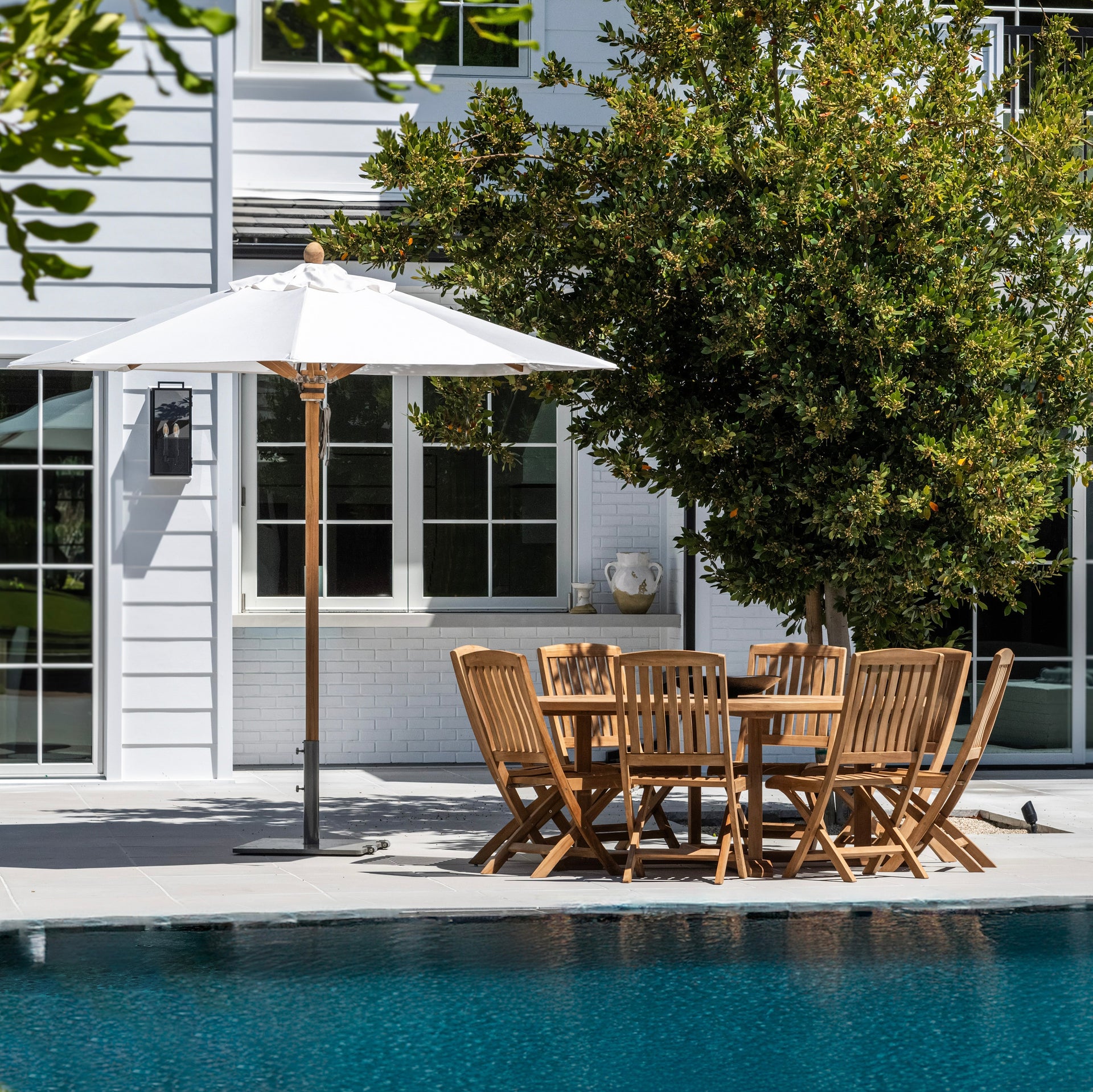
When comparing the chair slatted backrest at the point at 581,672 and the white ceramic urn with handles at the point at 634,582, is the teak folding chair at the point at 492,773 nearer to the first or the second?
the chair slatted backrest at the point at 581,672

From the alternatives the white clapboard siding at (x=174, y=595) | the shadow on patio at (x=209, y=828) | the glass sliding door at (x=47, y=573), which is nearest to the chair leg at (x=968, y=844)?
the shadow on patio at (x=209, y=828)

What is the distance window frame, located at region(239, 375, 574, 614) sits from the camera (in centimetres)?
1126

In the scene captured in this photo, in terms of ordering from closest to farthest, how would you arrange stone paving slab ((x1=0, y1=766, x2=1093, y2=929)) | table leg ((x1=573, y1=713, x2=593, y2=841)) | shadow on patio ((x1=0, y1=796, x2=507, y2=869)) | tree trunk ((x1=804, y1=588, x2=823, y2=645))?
stone paving slab ((x1=0, y1=766, x2=1093, y2=929)) < table leg ((x1=573, y1=713, x2=593, y2=841)) < shadow on patio ((x1=0, y1=796, x2=507, y2=869)) < tree trunk ((x1=804, y1=588, x2=823, y2=645))

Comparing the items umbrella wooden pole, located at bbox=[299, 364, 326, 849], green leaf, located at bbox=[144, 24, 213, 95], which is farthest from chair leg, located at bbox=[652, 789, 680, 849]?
green leaf, located at bbox=[144, 24, 213, 95]

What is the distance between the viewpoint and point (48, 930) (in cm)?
559

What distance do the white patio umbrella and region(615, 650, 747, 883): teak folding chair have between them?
1271 mm

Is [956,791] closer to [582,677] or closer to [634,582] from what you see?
[582,677]

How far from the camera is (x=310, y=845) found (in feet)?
23.6

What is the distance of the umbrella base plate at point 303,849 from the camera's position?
23.3ft

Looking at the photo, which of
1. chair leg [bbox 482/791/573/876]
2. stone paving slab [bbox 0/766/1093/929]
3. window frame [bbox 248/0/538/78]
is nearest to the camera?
stone paving slab [bbox 0/766/1093/929]

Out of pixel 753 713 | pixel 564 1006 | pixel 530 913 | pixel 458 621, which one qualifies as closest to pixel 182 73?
pixel 564 1006

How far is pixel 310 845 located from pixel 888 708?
265cm

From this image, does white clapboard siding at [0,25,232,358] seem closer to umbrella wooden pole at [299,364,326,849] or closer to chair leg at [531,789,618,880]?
umbrella wooden pole at [299,364,326,849]

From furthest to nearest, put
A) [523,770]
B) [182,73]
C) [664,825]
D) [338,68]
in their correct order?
[338,68] < [664,825] < [523,770] < [182,73]
